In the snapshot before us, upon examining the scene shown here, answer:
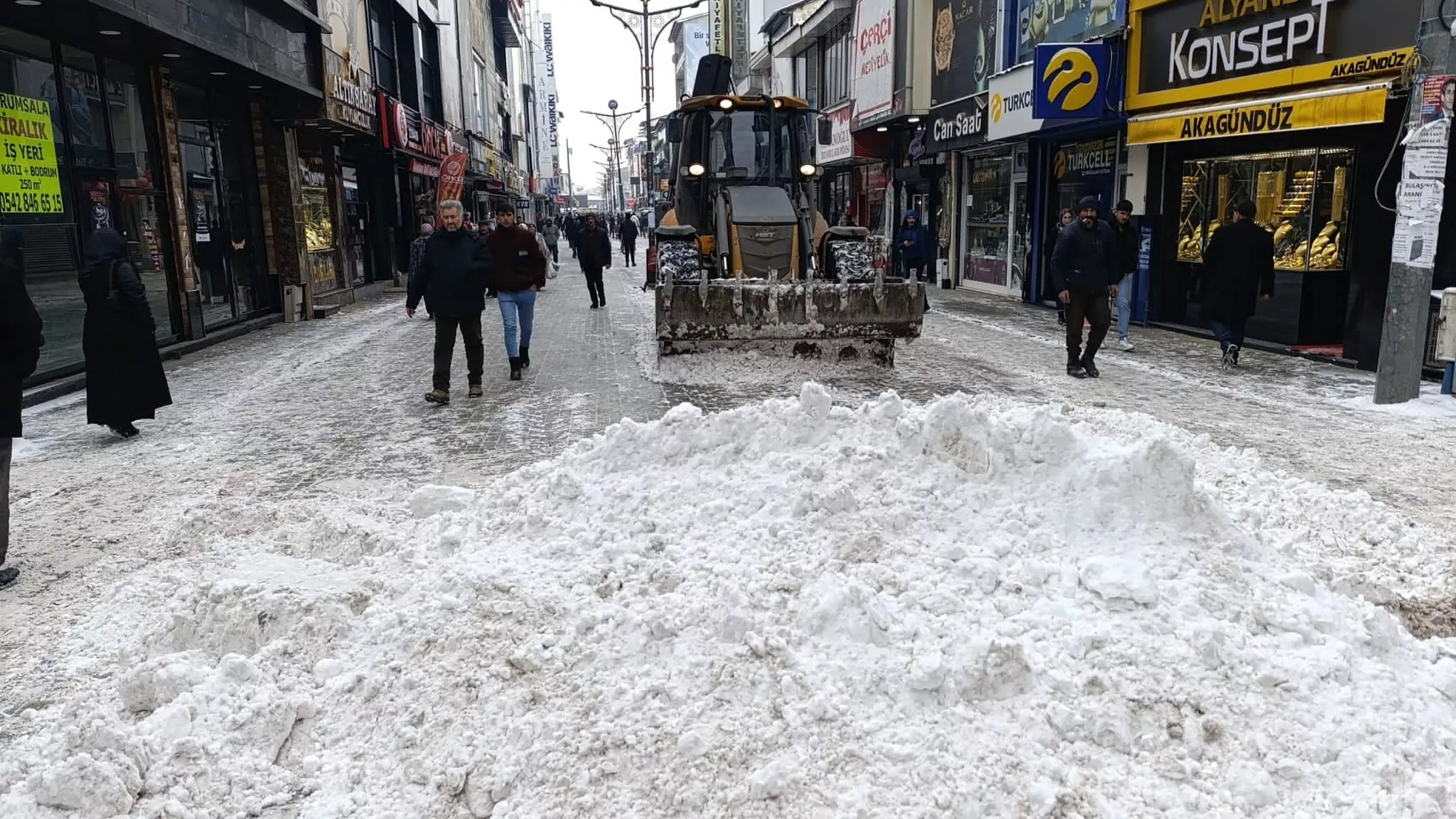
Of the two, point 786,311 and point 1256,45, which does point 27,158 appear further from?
point 1256,45

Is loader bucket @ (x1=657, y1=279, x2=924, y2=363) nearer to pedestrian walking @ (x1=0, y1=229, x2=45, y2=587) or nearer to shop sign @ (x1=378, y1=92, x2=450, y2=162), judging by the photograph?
pedestrian walking @ (x1=0, y1=229, x2=45, y2=587)

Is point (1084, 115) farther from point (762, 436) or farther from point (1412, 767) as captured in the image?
point (1412, 767)

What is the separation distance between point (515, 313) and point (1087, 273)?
572cm

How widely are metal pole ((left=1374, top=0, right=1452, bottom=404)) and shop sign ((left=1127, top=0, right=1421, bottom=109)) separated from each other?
1.72 metres

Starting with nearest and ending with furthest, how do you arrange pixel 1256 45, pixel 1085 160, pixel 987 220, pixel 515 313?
pixel 515 313 < pixel 1256 45 < pixel 1085 160 < pixel 987 220

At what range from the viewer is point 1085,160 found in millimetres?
16312

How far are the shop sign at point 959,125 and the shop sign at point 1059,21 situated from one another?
1.47 m

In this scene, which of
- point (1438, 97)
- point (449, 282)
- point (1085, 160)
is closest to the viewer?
point (1438, 97)

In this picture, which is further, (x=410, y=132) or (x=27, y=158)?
(x=410, y=132)

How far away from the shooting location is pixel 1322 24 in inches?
404

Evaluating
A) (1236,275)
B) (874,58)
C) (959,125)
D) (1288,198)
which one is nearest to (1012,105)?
(959,125)

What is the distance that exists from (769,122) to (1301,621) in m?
9.87

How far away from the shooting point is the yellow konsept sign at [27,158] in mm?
9070

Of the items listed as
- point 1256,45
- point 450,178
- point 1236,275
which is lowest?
point 1236,275
